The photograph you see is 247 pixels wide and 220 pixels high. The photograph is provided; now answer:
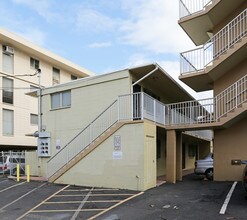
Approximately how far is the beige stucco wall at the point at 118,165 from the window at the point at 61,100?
13.8 ft

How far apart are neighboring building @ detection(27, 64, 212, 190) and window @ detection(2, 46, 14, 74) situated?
11959mm

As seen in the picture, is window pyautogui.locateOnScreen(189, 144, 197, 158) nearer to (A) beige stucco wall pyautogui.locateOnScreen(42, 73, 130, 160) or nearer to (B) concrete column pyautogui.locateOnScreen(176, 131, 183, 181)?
(B) concrete column pyautogui.locateOnScreen(176, 131, 183, 181)

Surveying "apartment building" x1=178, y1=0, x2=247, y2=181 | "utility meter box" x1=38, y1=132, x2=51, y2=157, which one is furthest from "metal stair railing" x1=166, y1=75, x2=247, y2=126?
"utility meter box" x1=38, y1=132, x2=51, y2=157

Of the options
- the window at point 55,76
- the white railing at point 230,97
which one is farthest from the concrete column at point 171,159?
the window at point 55,76

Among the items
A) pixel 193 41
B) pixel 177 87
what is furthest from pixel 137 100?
pixel 193 41

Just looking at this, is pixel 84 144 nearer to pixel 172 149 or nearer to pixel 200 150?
pixel 172 149

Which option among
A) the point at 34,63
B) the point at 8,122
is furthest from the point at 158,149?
the point at 34,63

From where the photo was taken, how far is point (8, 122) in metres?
28.0

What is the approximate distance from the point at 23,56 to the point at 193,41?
18.0 meters

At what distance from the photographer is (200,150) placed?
95.5 feet

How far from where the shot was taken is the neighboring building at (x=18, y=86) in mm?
27688

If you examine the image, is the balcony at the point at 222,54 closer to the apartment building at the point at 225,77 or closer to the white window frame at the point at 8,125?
the apartment building at the point at 225,77

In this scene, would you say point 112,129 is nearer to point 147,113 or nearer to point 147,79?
point 147,113

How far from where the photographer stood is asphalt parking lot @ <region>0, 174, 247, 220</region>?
8.77m
